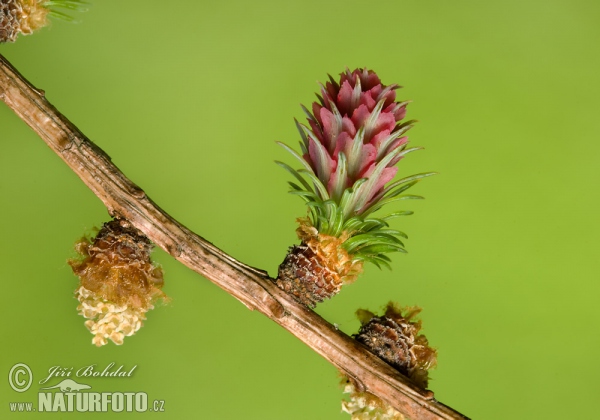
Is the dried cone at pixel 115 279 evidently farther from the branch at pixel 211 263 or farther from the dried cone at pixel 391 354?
the dried cone at pixel 391 354

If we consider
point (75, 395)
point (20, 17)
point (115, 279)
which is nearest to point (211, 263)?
point (115, 279)

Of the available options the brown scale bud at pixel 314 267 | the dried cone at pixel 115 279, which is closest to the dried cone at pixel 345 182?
the brown scale bud at pixel 314 267

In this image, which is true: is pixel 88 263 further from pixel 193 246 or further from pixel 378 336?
pixel 378 336

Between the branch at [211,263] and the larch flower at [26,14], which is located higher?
the larch flower at [26,14]

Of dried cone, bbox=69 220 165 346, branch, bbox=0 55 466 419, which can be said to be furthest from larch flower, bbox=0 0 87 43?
dried cone, bbox=69 220 165 346

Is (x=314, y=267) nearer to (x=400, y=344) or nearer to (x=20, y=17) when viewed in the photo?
(x=400, y=344)

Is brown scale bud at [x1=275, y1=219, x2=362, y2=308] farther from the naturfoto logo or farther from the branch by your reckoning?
the naturfoto logo

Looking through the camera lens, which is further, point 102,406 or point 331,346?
→ point 102,406

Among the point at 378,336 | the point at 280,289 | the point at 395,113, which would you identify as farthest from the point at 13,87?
the point at 378,336
